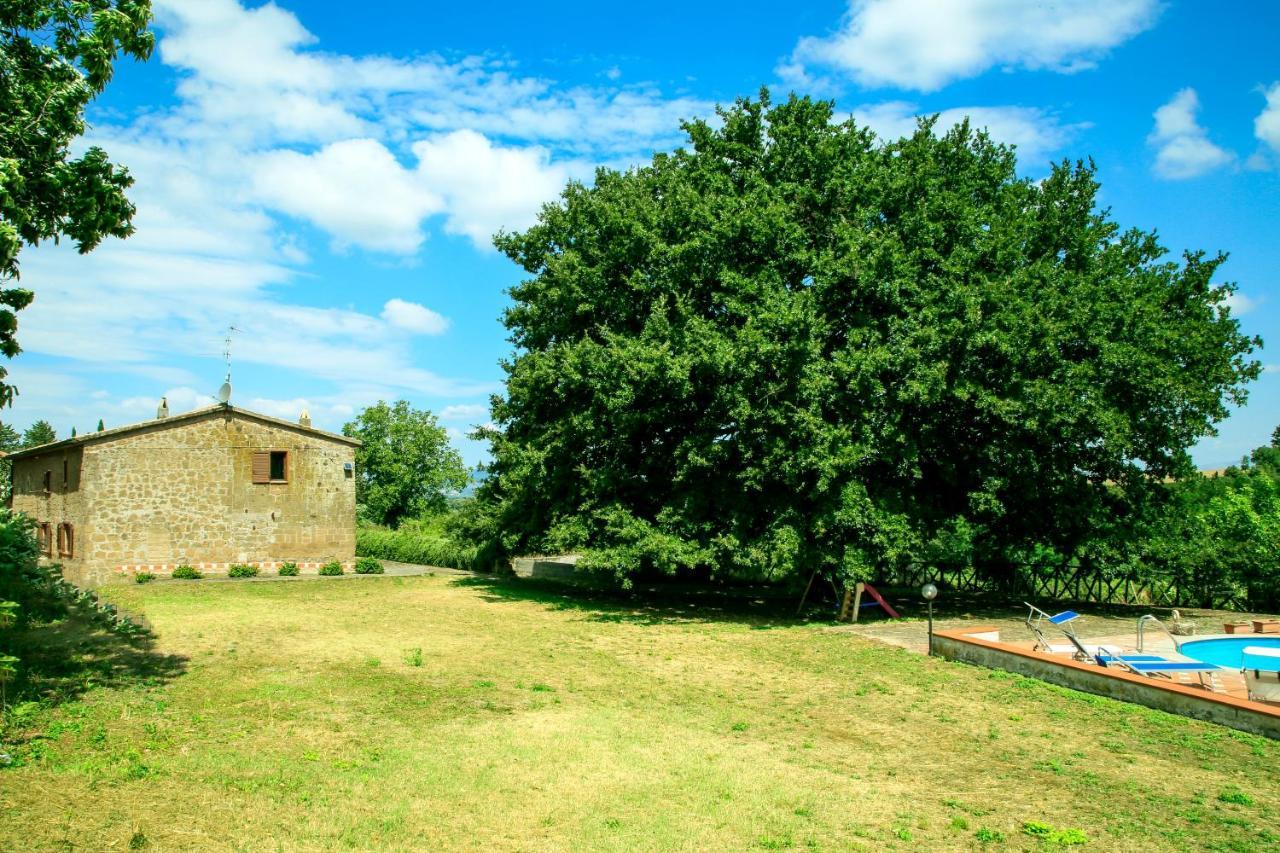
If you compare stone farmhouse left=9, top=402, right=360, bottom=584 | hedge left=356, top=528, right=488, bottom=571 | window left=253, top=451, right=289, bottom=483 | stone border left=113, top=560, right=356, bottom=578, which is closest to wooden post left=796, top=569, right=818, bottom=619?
hedge left=356, top=528, right=488, bottom=571

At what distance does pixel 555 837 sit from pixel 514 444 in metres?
18.1

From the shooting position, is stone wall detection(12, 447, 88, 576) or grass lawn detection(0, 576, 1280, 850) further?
stone wall detection(12, 447, 88, 576)

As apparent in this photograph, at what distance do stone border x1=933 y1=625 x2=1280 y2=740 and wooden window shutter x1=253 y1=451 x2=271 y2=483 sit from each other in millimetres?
24239

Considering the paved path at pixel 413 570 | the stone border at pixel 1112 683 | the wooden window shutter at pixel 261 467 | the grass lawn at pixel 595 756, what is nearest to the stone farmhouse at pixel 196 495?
the wooden window shutter at pixel 261 467

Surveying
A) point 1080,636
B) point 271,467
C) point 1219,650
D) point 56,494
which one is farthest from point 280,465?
point 1219,650

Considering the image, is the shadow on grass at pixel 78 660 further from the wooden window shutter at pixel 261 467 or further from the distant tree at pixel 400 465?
the distant tree at pixel 400 465

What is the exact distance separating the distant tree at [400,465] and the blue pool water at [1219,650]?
53484mm

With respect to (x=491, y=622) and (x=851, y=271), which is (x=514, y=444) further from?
(x=851, y=271)

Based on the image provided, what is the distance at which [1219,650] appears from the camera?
1157cm

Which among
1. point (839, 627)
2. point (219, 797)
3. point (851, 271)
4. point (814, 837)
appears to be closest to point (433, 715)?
point (219, 797)

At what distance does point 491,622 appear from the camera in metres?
19.0

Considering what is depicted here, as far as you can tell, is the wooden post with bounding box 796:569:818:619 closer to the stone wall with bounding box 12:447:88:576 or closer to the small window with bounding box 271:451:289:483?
the small window with bounding box 271:451:289:483

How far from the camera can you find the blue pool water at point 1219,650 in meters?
11.2

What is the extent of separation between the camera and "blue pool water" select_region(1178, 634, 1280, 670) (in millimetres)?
11250
